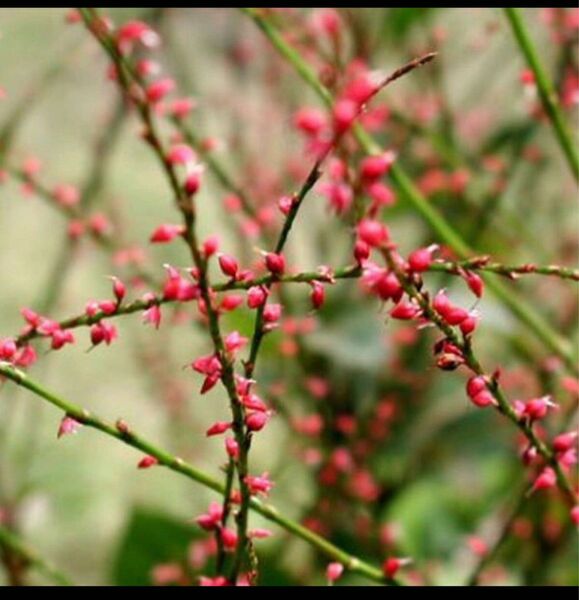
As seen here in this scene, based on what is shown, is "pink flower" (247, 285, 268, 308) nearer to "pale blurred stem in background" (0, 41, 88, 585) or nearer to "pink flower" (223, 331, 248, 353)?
"pink flower" (223, 331, 248, 353)

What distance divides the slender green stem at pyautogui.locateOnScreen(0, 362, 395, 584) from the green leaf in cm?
52

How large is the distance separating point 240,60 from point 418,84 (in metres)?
0.34

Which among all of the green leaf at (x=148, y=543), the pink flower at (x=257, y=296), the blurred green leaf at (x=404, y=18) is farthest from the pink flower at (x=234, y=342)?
the blurred green leaf at (x=404, y=18)

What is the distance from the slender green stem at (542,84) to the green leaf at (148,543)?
508 millimetres

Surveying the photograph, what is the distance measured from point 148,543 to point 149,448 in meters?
0.61

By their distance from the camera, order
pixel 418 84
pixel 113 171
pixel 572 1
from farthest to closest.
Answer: pixel 113 171 → pixel 418 84 → pixel 572 1

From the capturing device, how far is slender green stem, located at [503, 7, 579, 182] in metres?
0.74

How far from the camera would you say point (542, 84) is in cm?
78

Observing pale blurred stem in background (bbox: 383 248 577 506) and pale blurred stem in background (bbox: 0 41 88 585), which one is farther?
pale blurred stem in background (bbox: 0 41 88 585)

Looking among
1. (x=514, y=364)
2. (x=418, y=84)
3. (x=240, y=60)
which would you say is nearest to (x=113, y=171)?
(x=240, y=60)

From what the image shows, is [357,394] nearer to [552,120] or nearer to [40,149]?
[552,120]

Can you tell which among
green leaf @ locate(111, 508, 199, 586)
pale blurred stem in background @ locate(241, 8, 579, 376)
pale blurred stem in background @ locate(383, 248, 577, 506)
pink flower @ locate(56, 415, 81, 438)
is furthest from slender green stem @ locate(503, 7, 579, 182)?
green leaf @ locate(111, 508, 199, 586)

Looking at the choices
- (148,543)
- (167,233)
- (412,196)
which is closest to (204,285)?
(167,233)

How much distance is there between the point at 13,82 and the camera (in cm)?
203
